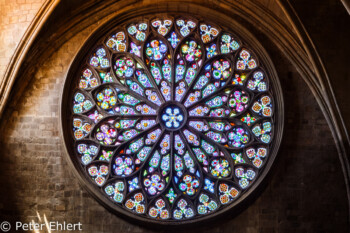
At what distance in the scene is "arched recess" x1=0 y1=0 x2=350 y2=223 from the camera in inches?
504

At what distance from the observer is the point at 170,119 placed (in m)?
13.8

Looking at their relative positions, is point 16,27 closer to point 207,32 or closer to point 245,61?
point 207,32

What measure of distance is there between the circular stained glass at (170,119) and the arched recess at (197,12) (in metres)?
0.37

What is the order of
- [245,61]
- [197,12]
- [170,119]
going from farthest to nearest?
1. [197,12]
2. [245,61]
3. [170,119]

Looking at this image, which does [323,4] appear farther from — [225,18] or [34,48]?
[34,48]

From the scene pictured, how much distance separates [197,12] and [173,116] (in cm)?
226

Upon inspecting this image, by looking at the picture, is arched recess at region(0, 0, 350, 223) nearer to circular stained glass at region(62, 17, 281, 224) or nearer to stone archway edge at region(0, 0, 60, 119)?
stone archway edge at region(0, 0, 60, 119)

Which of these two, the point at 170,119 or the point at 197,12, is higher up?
the point at 197,12

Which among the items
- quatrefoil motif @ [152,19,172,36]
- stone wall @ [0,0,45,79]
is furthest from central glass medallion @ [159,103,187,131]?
stone wall @ [0,0,45,79]

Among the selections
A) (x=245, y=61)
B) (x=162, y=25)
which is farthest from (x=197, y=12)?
(x=245, y=61)

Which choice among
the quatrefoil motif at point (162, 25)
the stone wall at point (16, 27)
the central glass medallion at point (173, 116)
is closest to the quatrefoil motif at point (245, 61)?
the central glass medallion at point (173, 116)

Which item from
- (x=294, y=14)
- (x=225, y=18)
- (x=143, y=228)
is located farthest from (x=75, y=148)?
(x=294, y=14)

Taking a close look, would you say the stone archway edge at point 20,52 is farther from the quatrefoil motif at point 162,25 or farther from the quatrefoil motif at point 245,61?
the quatrefoil motif at point 245,61

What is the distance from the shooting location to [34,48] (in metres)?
13.7
